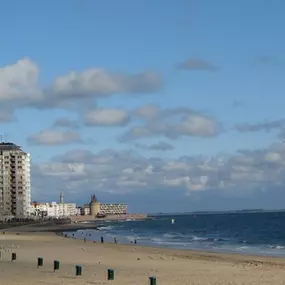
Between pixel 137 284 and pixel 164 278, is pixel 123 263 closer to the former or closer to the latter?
pixel 164 278

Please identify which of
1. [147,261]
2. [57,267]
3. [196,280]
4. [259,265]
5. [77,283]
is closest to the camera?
[77,283]

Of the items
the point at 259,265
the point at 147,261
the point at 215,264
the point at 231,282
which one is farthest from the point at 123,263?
the point at 231,282

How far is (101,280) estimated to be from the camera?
93.4 feet

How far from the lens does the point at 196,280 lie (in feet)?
95.6

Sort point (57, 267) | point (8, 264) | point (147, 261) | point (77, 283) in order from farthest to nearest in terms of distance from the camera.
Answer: point (147, 261) < point (8, 264) < point (57, 267) < point (77, 283)

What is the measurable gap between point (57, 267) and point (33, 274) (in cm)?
234

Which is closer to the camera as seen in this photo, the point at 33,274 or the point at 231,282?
the point at 231,282

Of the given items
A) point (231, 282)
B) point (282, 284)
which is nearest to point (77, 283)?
point (231, 282)

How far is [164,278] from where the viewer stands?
30125 millimetres

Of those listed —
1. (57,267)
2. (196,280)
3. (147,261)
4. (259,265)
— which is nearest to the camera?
(196,280)

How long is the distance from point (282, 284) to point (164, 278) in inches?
227

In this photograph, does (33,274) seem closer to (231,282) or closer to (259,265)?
(231,282)

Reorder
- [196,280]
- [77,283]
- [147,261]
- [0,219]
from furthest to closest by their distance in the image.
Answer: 1. [0,219]
2. [147,261]
3. [196,280]
4. [77,283]

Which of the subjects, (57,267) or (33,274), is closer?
(33,274)
